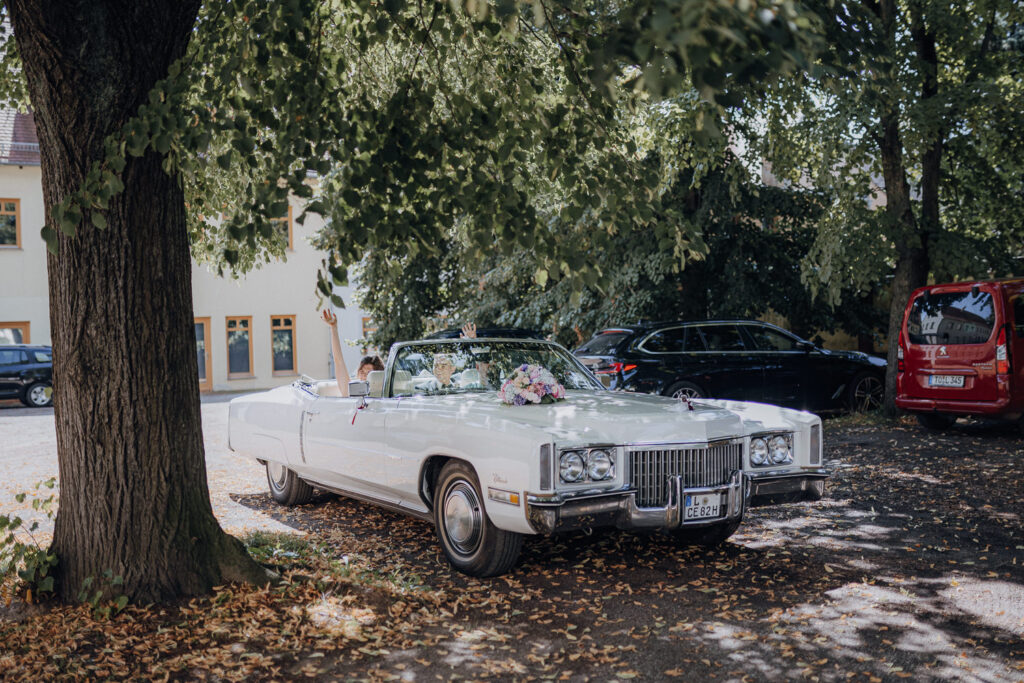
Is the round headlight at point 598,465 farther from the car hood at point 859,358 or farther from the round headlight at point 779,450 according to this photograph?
the car hood at point 859,358

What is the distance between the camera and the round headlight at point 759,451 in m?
5.88

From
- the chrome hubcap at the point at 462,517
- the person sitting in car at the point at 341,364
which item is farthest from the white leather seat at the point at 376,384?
the chrome hubcap at the point at 462,517

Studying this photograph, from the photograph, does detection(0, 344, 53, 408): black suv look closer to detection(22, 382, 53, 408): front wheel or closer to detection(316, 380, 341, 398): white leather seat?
detection(22, 382, 53, 408): front wheel

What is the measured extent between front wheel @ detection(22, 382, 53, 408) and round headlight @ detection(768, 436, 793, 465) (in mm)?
21967

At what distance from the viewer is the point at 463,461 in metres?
5.86

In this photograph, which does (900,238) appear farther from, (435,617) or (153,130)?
(153,130)

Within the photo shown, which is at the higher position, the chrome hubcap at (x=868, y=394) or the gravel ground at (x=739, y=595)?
the chrome hubcap at (x=868, y=394)

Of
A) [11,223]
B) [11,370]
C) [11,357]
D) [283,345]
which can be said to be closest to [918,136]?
[11,370]

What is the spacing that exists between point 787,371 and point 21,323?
23116 millimetres

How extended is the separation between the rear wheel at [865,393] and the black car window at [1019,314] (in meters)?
3.84

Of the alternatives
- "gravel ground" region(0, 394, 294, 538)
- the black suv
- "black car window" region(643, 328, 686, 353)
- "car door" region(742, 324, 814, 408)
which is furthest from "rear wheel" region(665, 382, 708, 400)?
the black suv

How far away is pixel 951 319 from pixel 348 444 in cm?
810

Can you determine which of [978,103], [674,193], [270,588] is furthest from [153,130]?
[674,193]

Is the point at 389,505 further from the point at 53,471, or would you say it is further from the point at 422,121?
the point at 53,471
